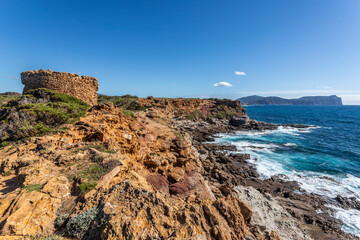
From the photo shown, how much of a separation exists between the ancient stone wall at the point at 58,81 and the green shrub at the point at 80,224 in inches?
583

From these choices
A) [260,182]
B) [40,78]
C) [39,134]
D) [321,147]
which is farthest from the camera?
[321,147]

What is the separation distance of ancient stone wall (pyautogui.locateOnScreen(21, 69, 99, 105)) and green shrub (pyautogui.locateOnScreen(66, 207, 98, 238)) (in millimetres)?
14807

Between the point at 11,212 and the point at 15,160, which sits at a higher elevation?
the point at 15,160

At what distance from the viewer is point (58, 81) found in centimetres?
1477

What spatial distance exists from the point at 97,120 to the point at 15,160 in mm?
4584

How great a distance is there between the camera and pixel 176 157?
44.0 ft

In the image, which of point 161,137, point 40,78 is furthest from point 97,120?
point 40,78

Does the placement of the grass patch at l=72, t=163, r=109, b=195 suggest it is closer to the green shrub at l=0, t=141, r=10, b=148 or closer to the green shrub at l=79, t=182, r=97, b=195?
the green shrub at l=79, t=182, r=97, b=195

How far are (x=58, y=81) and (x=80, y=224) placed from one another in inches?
604

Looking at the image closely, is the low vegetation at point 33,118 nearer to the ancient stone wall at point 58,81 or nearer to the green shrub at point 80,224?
the ancient stone wall at point 58,81

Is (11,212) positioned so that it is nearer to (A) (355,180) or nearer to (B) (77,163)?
(B) (77,163)

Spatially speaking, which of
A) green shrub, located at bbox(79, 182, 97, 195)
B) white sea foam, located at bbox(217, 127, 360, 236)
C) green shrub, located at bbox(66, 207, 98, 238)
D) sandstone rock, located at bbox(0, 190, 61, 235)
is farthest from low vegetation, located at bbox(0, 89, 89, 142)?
white sea foam, located at bbox(217, 127, 360, 236)

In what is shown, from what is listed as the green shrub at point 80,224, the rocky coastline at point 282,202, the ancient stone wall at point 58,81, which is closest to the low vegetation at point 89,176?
the green shrub at point 80,224

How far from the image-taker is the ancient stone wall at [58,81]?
14.5m
